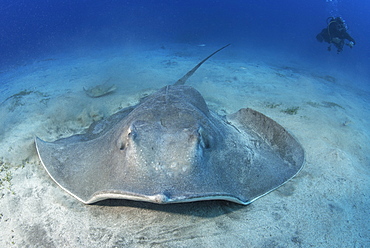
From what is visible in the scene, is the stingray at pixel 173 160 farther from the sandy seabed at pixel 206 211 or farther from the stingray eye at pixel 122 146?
the sandy seabed at pixel 206 211

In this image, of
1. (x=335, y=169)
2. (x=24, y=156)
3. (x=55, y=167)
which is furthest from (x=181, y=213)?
(x=24, y=156)

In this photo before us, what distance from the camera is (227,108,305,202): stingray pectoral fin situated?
2656 mm

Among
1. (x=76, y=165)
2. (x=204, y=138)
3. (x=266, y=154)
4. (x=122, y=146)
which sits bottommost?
(x=76, y=165)

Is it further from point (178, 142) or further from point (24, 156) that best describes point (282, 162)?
point (24, 156)

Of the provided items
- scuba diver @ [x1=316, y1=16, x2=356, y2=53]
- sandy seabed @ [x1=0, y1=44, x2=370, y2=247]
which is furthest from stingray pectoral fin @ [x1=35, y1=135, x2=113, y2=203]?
scuba diver @ [x1=316, y1=16, x2=356, y2=53]

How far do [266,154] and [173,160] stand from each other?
5.81 feet

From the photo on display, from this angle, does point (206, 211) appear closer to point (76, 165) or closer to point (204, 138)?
point (204, 138)

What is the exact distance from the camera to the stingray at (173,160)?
2102 millimetres

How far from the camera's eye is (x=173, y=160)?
2342 millimetres

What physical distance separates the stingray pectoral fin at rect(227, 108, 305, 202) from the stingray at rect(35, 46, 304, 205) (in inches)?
0.6

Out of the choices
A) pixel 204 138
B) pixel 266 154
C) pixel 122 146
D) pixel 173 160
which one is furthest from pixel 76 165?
pixel 266 154

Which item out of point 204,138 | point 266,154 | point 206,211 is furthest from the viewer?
point 266,154

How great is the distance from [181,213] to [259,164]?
1.30 m

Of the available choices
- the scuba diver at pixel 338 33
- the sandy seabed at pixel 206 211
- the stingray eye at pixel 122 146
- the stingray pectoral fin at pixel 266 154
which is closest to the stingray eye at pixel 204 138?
the stingray pectoral fin at pixel 266 154
